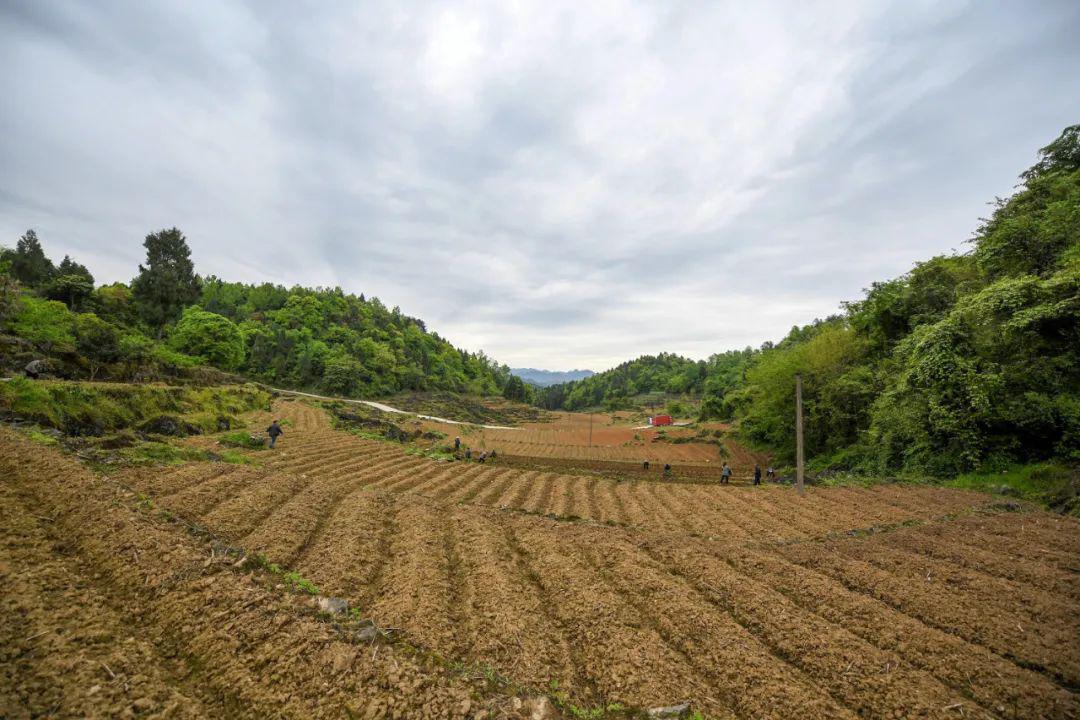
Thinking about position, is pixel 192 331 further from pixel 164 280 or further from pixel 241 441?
pixel 241 441

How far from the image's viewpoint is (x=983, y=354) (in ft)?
56.4

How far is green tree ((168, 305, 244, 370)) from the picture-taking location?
139 ft

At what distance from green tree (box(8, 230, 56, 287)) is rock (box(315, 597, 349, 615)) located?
68.9m

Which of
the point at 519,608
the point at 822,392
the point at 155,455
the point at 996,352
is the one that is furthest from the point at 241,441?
the point at 822,392

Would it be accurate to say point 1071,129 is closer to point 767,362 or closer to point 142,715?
point 767,362

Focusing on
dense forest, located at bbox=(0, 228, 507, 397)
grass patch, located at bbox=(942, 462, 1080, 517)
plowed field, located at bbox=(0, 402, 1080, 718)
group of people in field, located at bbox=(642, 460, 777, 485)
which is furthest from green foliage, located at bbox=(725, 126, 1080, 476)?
dense forest, located at bbox=(0, 228, 507, 397)

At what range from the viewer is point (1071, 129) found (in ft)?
75.8

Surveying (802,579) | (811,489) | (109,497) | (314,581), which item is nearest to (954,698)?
(802,579)

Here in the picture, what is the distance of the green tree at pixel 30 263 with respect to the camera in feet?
156

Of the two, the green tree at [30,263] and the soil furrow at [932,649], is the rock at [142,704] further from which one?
the green tree at [30,263]

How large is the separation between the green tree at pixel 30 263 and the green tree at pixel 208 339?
Answer: 18768 millimetres

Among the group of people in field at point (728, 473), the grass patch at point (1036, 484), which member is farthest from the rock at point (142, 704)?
the group of people in field at point (728, 473)

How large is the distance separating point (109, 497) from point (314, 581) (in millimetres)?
4342

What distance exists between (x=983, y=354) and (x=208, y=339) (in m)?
63.6
